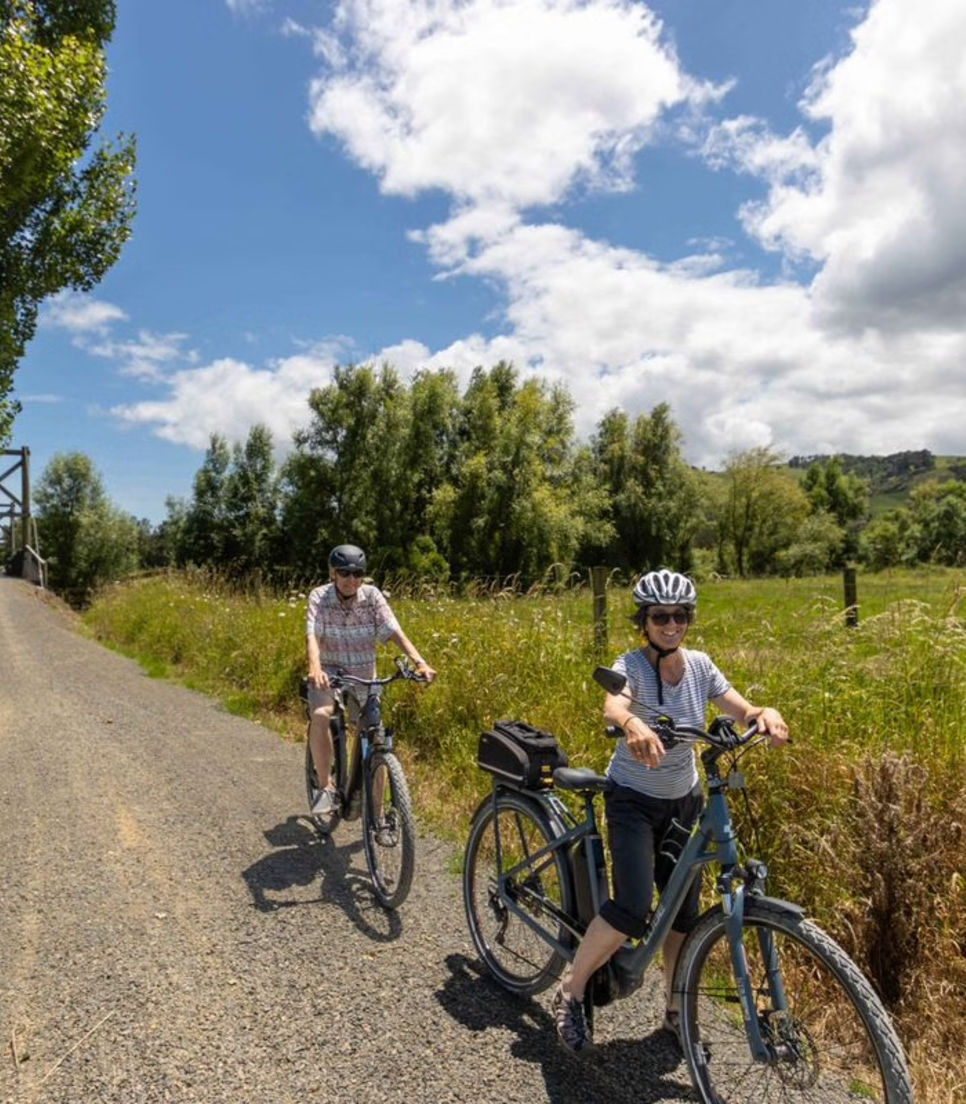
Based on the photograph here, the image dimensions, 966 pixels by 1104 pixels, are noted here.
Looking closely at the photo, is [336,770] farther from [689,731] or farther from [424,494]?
[424,494]

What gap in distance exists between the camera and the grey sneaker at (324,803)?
197 inches

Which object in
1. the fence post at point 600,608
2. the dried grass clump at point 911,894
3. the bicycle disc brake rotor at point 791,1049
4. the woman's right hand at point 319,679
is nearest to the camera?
the bicycle disc brake rotor at point 791,1049

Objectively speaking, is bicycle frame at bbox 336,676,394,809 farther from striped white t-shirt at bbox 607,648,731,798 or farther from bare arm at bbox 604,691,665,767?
bare arm at bbox 604,691,665,767

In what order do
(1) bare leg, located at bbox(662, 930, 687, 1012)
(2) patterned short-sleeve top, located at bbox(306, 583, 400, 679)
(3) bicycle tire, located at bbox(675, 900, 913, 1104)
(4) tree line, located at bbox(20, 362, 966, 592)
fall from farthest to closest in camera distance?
1. (4) tree line, located at bbox(20, 362, 966, 592)
2. (2) patterned short-sleeve top, located at bbox(306, 583, 400, 679)
3. (1) bare leg, located at bbox(662, 930, 687, 1012)
4. (3) bicycle tire, located at bbox(675, 900, 913, 1104)

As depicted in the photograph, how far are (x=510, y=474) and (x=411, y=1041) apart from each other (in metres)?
33.9

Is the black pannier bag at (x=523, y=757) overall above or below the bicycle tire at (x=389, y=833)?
above

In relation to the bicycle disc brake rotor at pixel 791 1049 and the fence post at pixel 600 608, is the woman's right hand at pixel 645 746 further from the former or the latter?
the fence post at pixel 600 608

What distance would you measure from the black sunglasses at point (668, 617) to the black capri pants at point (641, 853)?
68 cm

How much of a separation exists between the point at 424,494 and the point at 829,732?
3366 cm

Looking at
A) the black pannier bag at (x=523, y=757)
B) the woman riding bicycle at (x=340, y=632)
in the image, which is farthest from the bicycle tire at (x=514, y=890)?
Answer: the woman riding bicycle at (x=340, y=632)

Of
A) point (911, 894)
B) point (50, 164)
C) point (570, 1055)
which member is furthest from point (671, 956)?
point (50, 164)

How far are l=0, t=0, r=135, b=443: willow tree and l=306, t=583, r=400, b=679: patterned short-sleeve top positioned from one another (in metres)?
7.98

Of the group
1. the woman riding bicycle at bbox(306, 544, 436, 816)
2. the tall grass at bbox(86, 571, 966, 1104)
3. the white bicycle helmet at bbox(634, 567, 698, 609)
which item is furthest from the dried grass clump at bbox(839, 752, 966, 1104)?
the woman riding bicycle at bbox(306, 544, 436, 816)

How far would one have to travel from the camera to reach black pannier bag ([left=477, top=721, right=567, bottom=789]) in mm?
3375
